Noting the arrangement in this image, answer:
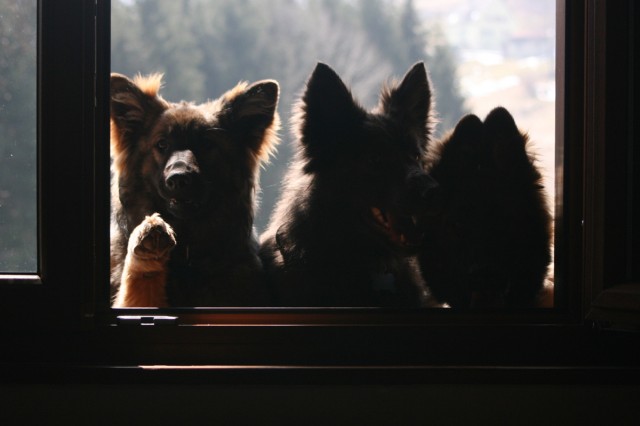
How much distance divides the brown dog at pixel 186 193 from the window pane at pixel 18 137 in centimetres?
18

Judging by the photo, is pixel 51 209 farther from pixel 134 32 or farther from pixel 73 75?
pixel 134 32

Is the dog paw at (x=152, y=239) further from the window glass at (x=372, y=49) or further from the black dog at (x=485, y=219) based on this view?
the black dog at (x=485, y=219)

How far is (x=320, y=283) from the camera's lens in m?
1.48

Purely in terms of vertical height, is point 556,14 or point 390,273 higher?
point 556,14

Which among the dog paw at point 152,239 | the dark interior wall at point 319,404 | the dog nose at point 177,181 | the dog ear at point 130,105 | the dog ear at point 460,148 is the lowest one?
the dark interior wall at point 319,404

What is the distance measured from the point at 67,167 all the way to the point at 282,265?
0.50 metres

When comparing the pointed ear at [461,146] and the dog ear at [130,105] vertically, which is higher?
the dog ear at [130,105]

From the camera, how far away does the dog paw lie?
1.46 m

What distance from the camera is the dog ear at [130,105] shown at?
1.47 meters

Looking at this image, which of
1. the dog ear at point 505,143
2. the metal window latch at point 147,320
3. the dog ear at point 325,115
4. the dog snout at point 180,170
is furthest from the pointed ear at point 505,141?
the metal window latch at point 147,320

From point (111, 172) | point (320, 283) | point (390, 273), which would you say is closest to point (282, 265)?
point (320, 283)

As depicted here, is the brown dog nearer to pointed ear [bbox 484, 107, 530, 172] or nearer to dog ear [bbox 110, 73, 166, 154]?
dog ear [bbox 110, 73, 166, 154]

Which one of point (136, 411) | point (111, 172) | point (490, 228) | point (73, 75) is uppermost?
point (73, 75)

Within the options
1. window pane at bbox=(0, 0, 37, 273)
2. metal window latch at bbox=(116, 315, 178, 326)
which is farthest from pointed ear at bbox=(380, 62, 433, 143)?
window pane at bbox=(0, 0, 37, 273)
